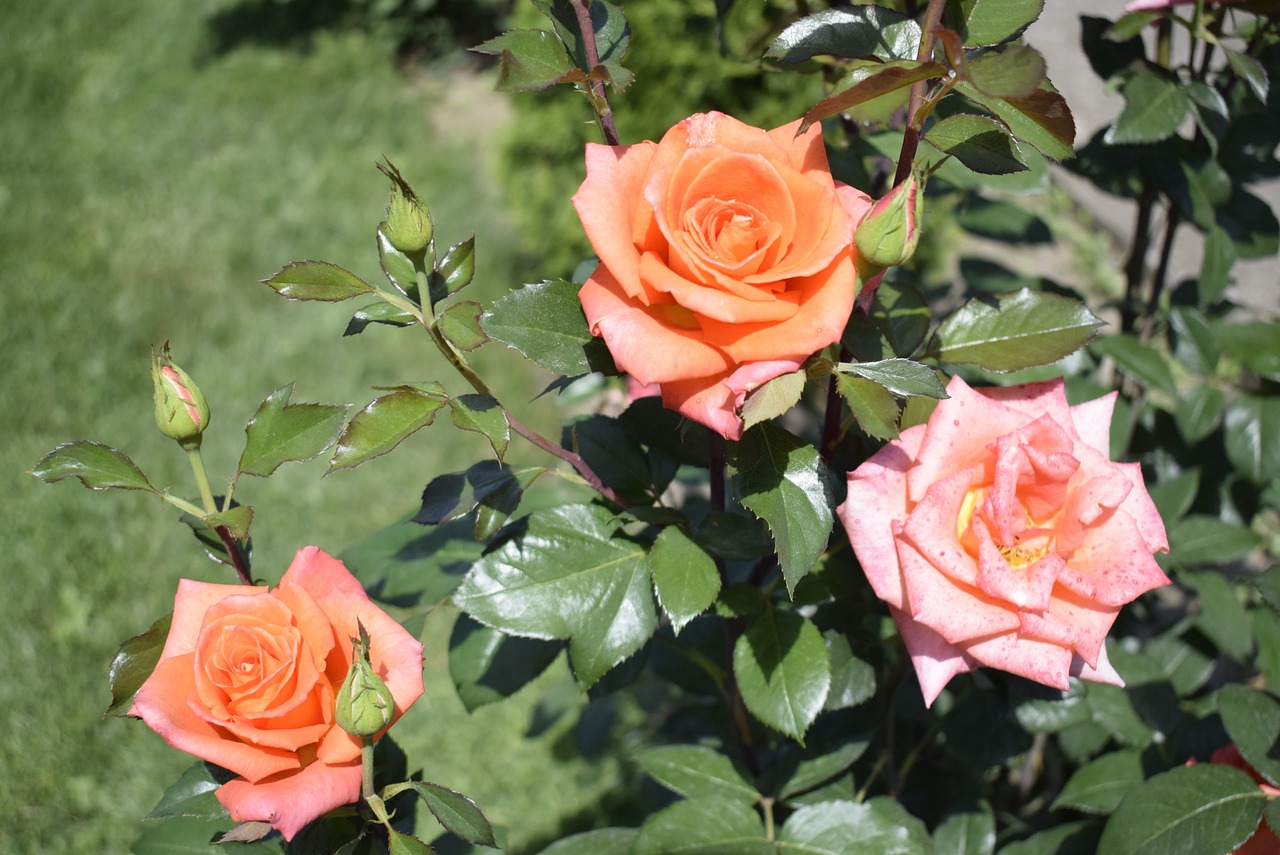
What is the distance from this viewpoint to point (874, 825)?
1.04 metres

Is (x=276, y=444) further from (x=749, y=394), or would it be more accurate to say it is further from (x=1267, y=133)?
(x=1267, y=133)

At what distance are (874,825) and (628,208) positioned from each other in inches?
26.1

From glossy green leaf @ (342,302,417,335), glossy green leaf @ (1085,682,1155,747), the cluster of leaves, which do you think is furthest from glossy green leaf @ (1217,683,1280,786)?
glossy green leaf @ (342,302,417,335)

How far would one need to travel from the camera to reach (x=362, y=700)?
27.0 inches

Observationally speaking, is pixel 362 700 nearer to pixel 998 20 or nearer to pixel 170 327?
pixel 998 20

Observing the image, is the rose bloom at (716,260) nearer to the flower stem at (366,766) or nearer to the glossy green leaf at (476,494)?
the glossy green leaf at (476,494)

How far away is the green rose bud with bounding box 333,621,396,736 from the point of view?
0.68 metres

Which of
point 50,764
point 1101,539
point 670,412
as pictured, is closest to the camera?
point 1101,539

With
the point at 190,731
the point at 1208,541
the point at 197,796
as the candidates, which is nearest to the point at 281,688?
the point at 190,731

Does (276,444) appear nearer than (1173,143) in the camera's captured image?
Yes

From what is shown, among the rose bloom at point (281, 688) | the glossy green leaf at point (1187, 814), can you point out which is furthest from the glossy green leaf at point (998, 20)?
the glossy green leaf at point (1187, 814)

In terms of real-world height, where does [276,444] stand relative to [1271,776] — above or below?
above

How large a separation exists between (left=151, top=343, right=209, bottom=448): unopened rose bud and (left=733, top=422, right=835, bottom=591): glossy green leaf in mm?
399

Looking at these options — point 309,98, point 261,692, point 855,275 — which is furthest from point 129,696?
point 309,98
